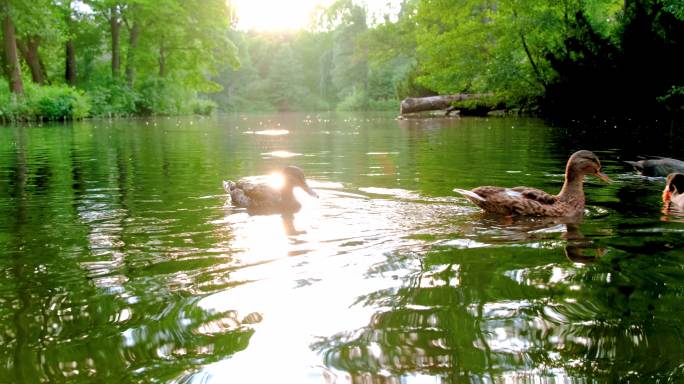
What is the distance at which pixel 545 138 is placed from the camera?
1603 cm

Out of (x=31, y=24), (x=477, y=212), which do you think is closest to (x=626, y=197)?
(x=477, y=212)

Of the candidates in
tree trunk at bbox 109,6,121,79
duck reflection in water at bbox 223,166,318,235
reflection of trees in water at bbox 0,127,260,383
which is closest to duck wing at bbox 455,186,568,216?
duck reflection in water at bbox 223,166,318,235

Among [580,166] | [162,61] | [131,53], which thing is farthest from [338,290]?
[162,61]

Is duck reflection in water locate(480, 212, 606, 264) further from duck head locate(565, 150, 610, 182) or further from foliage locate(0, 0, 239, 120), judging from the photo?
foliage locate(0, 0, 239, 120)

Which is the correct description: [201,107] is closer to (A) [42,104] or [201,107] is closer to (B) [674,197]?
(A) [42,104]

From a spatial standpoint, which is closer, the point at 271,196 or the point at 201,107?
the point at 271,196

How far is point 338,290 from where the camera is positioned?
3.56 metres

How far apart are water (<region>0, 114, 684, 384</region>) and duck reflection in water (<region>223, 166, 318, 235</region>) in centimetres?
22

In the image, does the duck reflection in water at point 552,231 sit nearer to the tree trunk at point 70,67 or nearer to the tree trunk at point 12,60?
the tree trunk at point 12,60

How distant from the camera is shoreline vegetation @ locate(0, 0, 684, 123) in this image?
67.6 ft

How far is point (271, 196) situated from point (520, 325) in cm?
417

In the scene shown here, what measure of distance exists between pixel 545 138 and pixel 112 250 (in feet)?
44.2

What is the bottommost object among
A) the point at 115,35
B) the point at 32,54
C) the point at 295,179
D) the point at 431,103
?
the point at 295,179

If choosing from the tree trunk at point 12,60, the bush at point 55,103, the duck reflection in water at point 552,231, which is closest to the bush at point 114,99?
the bush at point 55,103
